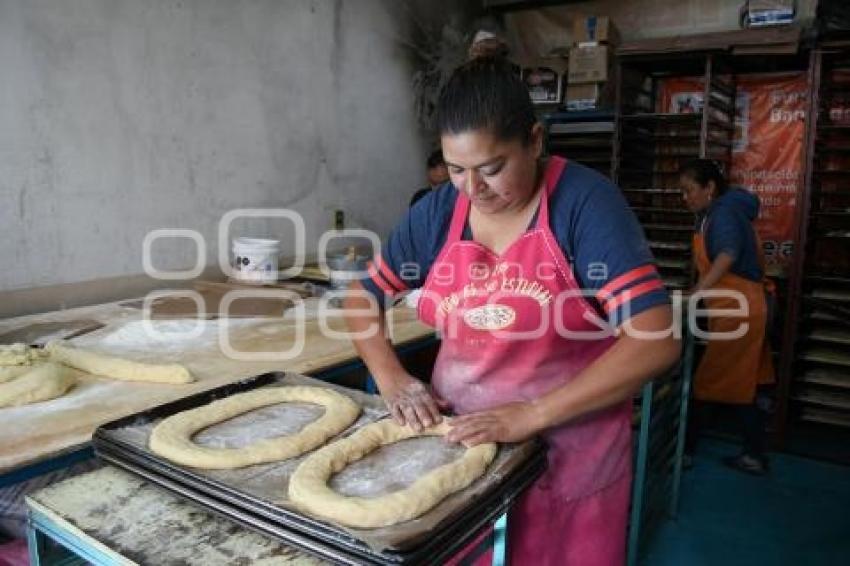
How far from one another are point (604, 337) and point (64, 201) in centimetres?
228

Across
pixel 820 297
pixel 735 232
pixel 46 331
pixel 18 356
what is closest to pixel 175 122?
pixel 46 331

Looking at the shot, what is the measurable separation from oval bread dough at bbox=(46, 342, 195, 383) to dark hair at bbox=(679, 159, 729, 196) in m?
3.06

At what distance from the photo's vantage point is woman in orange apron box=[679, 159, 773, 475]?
11.7ft

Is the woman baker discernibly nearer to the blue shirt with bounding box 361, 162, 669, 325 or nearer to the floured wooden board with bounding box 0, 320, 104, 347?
the blue shirt with bounding box 361, 162, 669, 325

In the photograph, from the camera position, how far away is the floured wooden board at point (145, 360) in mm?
1383

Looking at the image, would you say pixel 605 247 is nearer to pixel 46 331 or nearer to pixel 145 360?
pixel 145 360

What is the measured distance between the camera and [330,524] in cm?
88

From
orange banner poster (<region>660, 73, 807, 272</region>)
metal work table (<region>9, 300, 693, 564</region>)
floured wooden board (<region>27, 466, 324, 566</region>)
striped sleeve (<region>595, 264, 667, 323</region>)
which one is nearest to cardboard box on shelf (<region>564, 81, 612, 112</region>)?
orange banner poster (<region>660, 73, 807, 272</region>)

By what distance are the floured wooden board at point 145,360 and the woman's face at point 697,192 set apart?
6.43ft

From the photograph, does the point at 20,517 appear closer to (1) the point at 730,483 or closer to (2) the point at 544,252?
(2) the point at 544,252

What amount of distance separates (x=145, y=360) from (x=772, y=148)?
15.1 ft

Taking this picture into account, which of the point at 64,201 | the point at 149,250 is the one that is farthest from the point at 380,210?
the point at 64,201

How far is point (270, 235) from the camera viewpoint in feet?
11.9

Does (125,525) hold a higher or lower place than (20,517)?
higher
